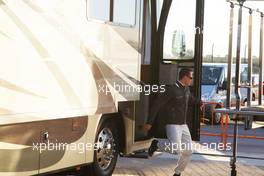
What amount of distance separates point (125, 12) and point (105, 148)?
1.96 metres

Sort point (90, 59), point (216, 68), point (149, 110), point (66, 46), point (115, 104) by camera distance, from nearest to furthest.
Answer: point (66, 46) < point (90, 59) < point (115, 104) < point (149, 110) < point (216, 68)

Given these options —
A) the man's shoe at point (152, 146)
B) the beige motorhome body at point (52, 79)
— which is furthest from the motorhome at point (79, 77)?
the man's shoe at point (152, 146)

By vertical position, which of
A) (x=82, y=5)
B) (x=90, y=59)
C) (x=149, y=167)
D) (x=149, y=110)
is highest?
(x=82, y=5)

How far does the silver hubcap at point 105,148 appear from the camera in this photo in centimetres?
882

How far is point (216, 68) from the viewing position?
73.7 feet

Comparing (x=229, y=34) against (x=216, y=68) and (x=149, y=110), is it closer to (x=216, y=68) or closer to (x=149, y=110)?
(x=149, y=110)

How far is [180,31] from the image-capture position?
1037 cm

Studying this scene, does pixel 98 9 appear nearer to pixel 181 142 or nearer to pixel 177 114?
pixel 177 114

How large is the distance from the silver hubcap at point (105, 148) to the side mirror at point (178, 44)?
6.84 feet

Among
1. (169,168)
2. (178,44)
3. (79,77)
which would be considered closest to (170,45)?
(178,44)

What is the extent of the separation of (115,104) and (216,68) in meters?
14.0

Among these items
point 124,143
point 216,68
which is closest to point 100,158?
point 124,143

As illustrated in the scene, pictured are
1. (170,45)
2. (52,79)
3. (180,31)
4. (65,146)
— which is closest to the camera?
(52,79)

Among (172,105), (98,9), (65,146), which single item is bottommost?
(65,146)
